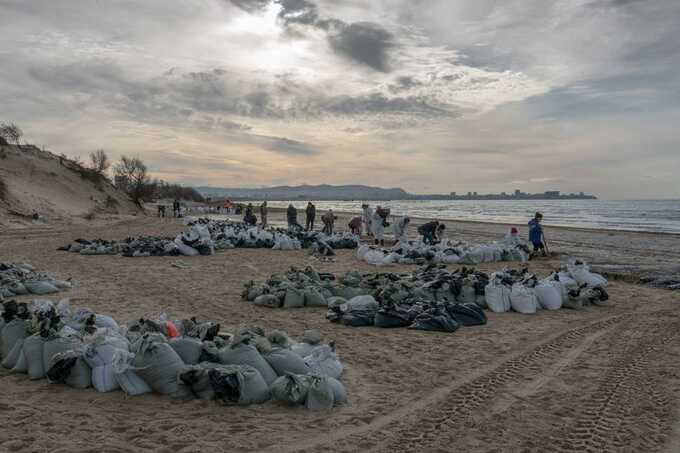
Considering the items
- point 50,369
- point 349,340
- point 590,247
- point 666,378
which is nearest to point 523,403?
point 666,378

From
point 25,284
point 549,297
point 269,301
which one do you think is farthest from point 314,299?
point 25,284

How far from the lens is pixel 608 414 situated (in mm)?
4105

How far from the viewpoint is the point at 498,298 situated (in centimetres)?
800

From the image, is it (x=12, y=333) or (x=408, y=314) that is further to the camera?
(x=408, y=314)

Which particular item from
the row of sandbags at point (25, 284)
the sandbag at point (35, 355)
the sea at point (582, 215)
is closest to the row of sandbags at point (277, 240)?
the row of sandbags at point (25, 284)

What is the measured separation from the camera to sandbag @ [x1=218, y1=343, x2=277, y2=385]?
14.6 ft

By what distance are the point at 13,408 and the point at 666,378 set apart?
5.88m

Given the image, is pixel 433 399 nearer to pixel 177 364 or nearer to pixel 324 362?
pixel 324 362

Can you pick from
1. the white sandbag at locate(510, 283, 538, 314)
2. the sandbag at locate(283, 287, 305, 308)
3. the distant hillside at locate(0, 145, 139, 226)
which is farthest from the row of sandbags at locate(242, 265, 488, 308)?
the distant hillside at locate(0, 145, 139, 226)

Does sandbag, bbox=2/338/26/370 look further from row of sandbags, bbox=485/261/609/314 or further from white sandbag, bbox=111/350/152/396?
row of sandbags, bbox=485/261/609/314

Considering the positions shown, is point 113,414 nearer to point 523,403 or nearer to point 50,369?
point 50,369

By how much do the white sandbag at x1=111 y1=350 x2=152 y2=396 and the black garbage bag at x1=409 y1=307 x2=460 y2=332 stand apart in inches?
144

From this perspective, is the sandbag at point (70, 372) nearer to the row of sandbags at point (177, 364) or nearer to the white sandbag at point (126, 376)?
the row of sandbags at point (177, 364)

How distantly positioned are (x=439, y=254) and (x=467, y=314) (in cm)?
658
